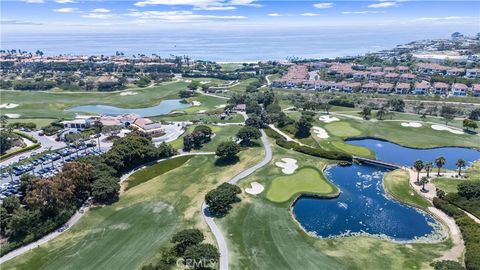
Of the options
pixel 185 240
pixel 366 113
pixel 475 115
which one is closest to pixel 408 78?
pixel 475 115

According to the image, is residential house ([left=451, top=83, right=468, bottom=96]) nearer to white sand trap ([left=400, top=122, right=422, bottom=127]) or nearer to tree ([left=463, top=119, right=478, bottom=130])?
tree ([left=463, top=119, right=478, bottom=130])

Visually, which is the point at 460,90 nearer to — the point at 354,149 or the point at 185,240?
the point at 354,149

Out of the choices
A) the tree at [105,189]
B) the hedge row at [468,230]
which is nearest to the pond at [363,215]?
the hedge row at [468,230]

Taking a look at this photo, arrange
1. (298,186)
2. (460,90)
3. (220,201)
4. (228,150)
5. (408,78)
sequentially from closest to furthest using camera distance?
(220,201)
(298,186)
(228,150)
(460,90)
(408,78)

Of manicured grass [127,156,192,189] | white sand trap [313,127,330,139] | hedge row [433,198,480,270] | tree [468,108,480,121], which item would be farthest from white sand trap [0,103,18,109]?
tree [468,108,480,121]

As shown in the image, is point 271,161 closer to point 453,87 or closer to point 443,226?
point 443,226

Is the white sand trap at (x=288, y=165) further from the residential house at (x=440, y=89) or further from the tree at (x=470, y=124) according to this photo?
the residential house at (x=440, y=89)
